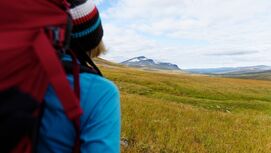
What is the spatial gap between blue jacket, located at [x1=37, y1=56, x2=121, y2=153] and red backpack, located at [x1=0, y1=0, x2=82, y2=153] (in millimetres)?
119

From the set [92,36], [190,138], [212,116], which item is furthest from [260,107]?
[92,36]

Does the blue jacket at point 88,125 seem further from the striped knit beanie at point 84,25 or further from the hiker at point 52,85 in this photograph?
the striped knit beanie at point 84,25

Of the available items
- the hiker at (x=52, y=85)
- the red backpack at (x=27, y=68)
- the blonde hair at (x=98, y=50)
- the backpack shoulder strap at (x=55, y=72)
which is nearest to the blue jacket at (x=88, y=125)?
the hiker at (x=52, y=85)

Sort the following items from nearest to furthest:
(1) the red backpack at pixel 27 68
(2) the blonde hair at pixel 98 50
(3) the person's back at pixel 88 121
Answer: (1) the red backpack at pixel 27 68 < (3) the person's back at pixel 88 121 < (2) the blonde hair at pixel 98 50

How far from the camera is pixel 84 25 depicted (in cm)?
218

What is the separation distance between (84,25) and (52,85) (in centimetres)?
56

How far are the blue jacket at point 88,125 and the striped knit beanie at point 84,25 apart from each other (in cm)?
28

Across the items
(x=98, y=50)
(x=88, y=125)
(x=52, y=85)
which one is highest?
(x=98, y=50)

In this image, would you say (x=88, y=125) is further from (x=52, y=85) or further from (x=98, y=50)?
(x=98, y=50)

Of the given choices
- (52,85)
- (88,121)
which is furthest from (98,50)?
(52,85)

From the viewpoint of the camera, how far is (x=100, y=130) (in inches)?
78.4

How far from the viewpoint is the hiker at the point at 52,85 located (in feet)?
5.39

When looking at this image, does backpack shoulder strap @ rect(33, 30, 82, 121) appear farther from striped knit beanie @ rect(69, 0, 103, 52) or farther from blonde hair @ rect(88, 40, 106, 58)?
blonde hair @ rect(88, 40, 106, 58)

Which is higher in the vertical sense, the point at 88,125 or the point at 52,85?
the point at 52,85
